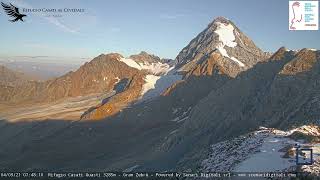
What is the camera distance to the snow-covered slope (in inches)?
1315

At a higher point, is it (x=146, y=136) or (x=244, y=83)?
(x=244, y=83)

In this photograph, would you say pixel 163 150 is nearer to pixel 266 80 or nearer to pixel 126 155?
pixel 126 155

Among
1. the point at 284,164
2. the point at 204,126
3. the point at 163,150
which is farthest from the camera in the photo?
the point at 204,126

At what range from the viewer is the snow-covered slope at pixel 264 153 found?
110 ft

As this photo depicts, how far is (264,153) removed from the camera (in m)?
36.7

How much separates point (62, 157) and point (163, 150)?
1821 inches

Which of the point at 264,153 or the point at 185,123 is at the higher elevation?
the point at 264,153

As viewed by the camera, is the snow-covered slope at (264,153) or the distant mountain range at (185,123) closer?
the snow-covered slope at (264,153)

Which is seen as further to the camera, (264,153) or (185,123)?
(185,123)

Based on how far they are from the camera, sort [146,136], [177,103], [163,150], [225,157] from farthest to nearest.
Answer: [177,103] → [146,136] → [163,150] → [225,157]

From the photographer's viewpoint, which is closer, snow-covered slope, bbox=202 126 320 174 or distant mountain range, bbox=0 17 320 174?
snow-covered slope, bbox=202 126 320 174

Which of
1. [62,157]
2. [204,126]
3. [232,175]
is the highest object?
[232,175]

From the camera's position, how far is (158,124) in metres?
169

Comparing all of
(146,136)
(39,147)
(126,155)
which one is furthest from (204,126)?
(39,147)
